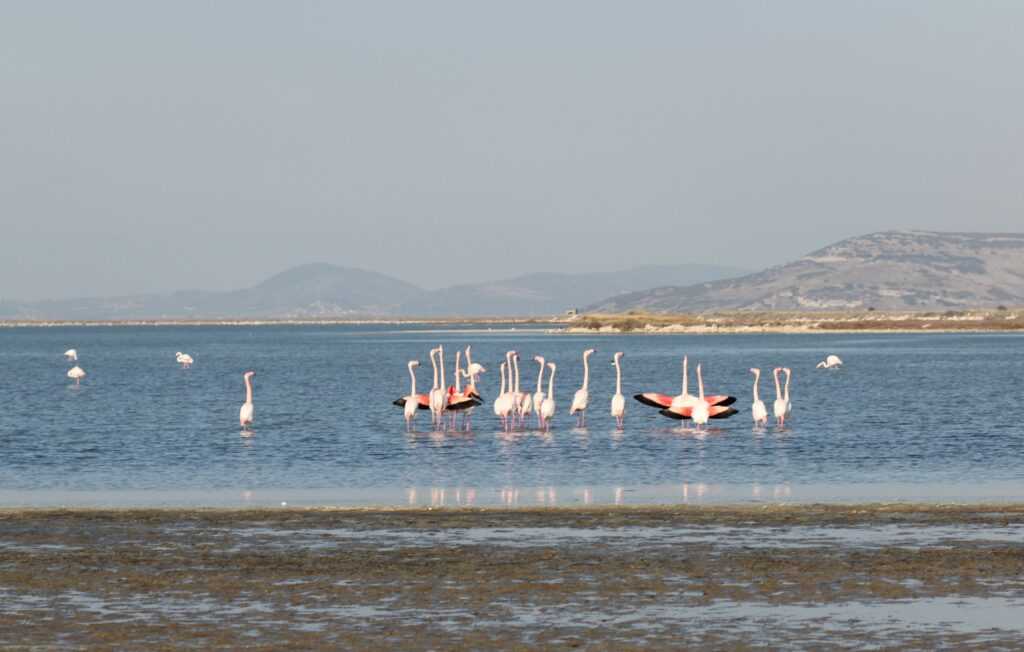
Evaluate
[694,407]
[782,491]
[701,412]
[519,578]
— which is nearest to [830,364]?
[694,407]

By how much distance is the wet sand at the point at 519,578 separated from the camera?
15367 millimetres

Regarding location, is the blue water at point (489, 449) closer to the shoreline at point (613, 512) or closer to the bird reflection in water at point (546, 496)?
the bird reflection in water at point (546, 496)

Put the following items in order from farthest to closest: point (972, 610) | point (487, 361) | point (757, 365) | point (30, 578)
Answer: point (487, 361), point (757, 365), point (30, 578), point (972, 610)

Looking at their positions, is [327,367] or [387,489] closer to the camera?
[387,489]

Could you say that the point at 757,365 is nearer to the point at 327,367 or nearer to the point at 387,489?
the point at 327,367

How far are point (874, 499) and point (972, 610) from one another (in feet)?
36.7

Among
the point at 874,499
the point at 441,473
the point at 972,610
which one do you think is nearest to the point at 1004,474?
the point at 874,499

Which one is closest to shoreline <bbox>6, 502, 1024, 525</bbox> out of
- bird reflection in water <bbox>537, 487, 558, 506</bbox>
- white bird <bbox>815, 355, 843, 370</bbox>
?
bird reflection in water <bbox>537, 487, 558, 506</bbox>

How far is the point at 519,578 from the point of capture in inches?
729

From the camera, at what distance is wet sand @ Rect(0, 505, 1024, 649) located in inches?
605

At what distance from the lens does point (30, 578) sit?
18.7m

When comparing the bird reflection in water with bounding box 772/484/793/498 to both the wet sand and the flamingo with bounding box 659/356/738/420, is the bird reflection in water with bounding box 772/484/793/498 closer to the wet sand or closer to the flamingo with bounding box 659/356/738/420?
the wet sand

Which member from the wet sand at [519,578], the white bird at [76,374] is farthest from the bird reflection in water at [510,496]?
the white bird at [76,374]

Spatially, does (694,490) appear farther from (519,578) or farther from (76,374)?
(76,374)
